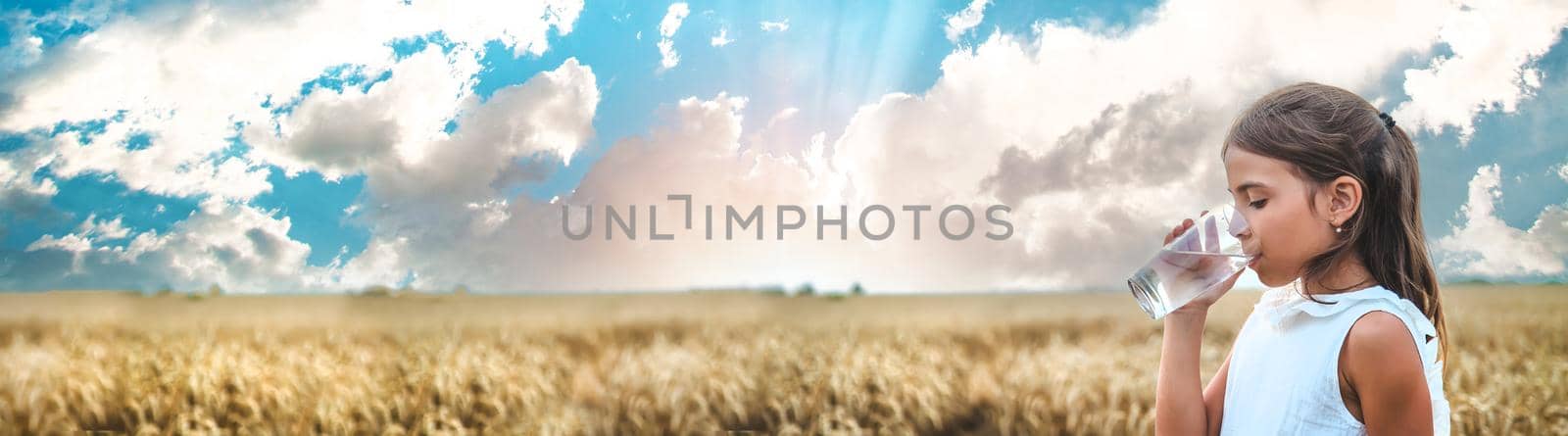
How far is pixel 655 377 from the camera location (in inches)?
141

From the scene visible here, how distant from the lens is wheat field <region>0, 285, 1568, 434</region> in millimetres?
3525

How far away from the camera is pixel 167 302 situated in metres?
5.34

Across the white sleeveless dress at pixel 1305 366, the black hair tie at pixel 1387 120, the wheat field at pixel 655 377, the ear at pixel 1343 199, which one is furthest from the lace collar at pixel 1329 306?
the wheat field at pixel 655 377

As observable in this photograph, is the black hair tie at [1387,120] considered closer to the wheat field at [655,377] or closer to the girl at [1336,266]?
the girl at [1336,266]

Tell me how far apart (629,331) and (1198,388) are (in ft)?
A: 10.3

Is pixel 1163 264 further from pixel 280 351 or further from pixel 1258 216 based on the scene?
pixel 280 351

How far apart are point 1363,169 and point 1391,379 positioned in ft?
1.03

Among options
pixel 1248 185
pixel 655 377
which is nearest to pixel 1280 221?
pixel 1248 185

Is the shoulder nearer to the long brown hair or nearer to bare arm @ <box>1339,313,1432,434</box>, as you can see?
bare arm @ <box>1339,313,1432,434</box>

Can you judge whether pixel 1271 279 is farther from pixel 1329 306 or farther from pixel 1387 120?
pixel 1387 120

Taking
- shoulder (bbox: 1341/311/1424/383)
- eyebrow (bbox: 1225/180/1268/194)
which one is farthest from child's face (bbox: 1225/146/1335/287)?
shoulder (bbox: 1341/311/1424/383)

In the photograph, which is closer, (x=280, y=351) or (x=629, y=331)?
(x=280, y=351)

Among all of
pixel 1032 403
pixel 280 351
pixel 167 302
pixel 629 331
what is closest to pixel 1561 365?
pixel 1032 403

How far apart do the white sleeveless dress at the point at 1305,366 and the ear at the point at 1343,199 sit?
11 cm
